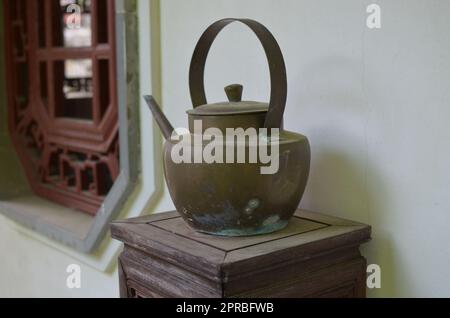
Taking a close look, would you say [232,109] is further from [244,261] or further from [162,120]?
[244,261]

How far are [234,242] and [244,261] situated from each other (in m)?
0.11

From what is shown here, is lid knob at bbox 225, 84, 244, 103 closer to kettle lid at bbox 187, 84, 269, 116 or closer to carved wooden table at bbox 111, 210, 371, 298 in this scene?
kettle lid at bbox 187, 84, 269, 116

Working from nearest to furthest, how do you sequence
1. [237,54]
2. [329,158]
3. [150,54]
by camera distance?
[329,158], [237,54], [150,54]

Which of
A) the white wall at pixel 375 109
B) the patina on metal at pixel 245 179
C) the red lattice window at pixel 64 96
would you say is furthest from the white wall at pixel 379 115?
the red lattice window at pixel 64 96

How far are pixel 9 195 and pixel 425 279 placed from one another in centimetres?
204

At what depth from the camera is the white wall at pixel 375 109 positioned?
114cm

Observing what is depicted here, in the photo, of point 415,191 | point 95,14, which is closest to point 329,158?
point 415,191

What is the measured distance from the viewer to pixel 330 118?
4.38 ft

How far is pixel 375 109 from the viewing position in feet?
4.05

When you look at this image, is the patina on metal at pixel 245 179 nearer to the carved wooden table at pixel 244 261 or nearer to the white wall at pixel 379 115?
the carved wooden table at pixel 244 261

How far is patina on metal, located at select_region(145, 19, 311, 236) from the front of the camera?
109cm

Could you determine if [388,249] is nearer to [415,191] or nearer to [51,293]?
[415,191]

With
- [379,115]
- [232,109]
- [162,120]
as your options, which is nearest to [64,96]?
[162,120]

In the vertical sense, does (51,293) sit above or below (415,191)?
below
